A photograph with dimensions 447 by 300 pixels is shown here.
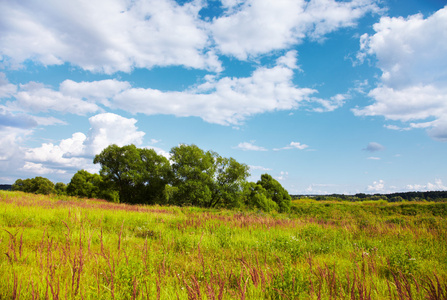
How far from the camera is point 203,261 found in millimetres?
3049

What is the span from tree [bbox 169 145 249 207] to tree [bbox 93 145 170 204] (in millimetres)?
4546

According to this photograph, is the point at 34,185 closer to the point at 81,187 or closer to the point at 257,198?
the point at 81,187

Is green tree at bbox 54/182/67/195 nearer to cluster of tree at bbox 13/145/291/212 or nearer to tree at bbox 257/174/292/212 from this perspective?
cluster of tree at bbox 13/145/291/212

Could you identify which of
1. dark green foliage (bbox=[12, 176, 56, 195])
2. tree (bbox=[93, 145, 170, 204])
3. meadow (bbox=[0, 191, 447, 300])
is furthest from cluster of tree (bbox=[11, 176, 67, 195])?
meadow (bbox=[0, 191, 447, 300])

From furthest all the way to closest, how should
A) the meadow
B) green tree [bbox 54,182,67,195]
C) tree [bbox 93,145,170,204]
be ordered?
green tree [bbox 54,182,67,195], tree [bbox 93,145,170,204], the meadow

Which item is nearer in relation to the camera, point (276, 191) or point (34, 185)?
point (276, 191)

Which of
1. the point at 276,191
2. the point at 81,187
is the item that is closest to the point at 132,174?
the point at 81,187

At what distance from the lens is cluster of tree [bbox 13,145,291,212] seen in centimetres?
3888

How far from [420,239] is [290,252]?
234 inches

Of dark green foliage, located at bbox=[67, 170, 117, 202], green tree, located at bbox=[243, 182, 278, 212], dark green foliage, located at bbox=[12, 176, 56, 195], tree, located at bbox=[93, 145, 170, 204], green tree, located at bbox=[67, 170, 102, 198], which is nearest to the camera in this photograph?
green tree, located at bbox=[243, 182, 278, 212]

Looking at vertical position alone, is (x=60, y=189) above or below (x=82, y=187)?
below

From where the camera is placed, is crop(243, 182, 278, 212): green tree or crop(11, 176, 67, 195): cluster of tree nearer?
crop(243, 182, 278, 212): green tree

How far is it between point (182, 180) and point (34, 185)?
239 ft

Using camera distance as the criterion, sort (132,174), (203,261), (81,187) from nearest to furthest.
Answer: (203,261), (132,174), (81,187)
